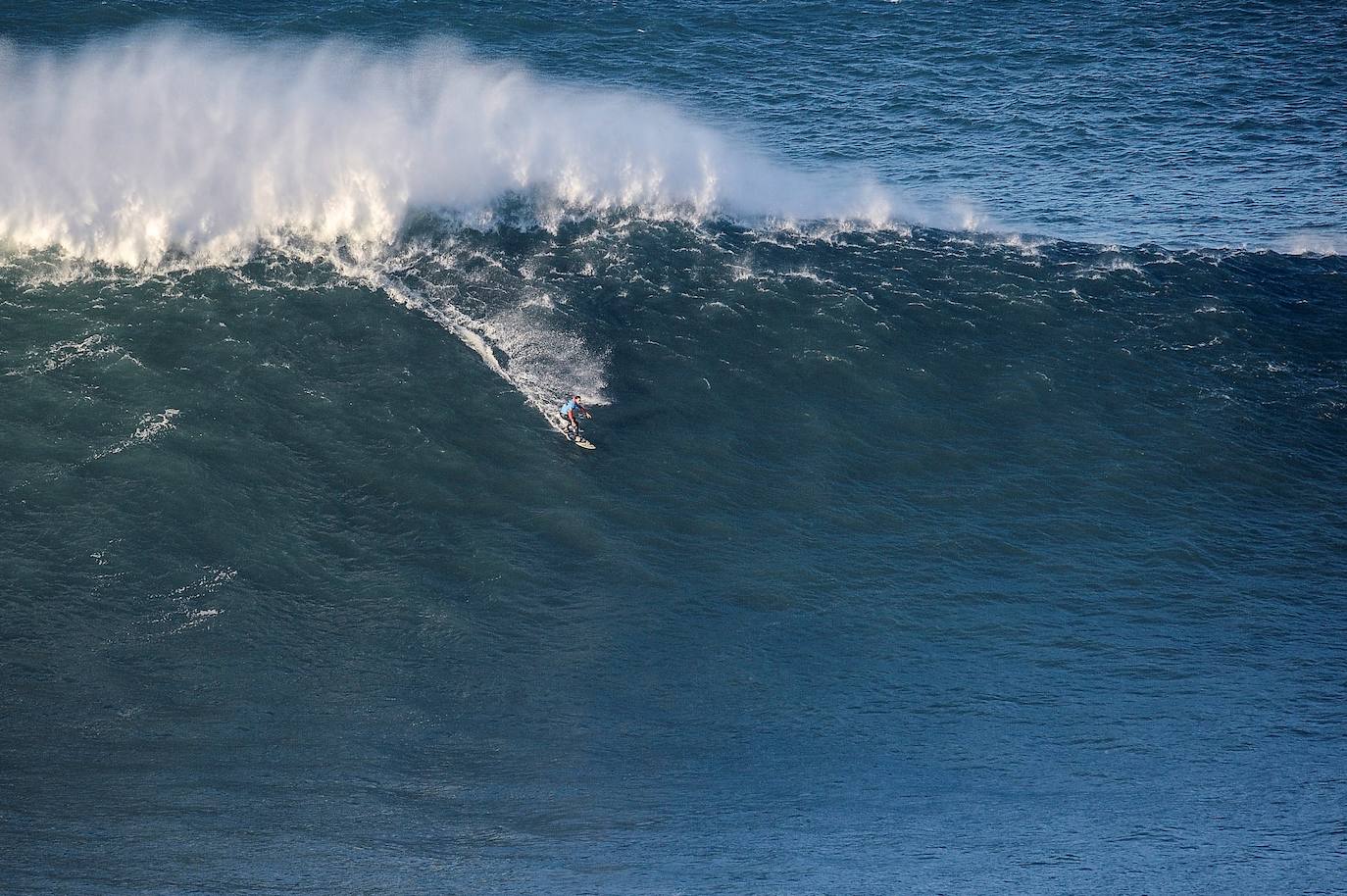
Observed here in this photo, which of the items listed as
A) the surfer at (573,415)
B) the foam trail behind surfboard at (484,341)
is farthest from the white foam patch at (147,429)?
the surfer at (573,415)

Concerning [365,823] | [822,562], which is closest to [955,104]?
[822,562]

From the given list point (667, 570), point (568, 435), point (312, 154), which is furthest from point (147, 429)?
point (667, 570)

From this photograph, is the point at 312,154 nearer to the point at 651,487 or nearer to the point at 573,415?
the point at 573,415

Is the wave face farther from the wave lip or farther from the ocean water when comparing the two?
the wave lip

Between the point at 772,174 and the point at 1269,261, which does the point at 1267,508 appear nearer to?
the point at 1269,261

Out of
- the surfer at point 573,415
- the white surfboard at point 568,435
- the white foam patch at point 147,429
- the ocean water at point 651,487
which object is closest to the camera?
the ocean water at point 651,487

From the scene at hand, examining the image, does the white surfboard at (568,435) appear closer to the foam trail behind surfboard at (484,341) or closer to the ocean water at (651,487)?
the foam trail behind surfboard at (484,341)

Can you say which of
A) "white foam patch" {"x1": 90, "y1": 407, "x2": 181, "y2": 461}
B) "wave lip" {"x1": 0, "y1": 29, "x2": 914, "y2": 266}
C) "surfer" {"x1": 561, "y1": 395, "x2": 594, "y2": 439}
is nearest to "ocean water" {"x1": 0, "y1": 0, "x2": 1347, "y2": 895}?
"white foam patch" {"x1": 90, "y1": 407, "x2": 181, "y2": 461}
